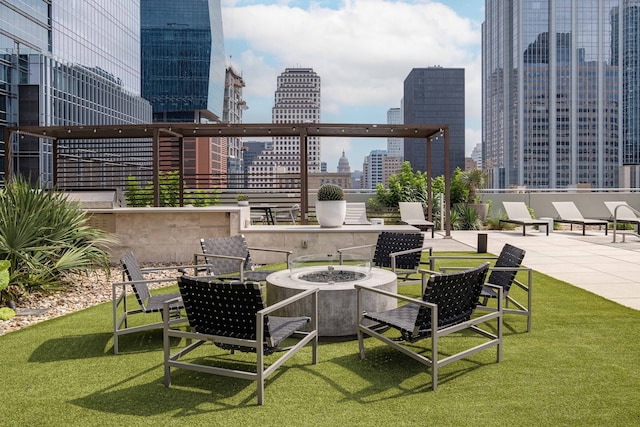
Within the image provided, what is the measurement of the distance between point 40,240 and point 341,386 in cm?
500

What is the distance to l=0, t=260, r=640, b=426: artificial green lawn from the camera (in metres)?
3.22

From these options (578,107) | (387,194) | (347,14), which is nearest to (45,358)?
(387,194)

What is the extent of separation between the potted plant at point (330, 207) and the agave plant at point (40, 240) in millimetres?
3854

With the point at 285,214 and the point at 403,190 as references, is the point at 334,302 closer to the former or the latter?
the point at 285,214

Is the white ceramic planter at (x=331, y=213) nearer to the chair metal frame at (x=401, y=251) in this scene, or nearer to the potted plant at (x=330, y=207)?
the potted plant at (x=330, y=207)

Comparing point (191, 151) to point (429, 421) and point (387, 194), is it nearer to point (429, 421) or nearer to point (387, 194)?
point (387, 194)

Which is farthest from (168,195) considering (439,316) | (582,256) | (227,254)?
(439,316)

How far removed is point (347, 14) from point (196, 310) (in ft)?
73.6

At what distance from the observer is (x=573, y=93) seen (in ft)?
361

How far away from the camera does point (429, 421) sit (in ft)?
10.3

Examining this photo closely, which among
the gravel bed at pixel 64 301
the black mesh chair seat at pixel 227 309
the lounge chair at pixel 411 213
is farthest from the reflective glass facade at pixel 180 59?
the black mesh chair seat at pixel 227 309

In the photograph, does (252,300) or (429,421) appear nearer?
(429,421)

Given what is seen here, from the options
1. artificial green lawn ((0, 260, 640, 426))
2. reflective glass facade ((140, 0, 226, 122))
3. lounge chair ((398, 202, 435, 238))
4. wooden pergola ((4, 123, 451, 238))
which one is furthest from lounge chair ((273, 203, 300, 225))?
reflective glass facade ((140, 0, 226, 122))

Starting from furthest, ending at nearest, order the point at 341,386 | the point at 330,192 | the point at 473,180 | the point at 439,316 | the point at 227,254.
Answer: the point at 473,180 < the point at 330,192 < the point at 227,254 < the point at 439,316 < the point at 341,386
